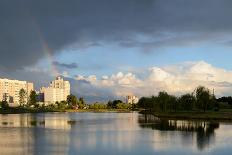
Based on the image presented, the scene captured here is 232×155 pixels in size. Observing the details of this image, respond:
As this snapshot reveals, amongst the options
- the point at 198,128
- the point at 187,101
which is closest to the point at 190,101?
the point at 187,101

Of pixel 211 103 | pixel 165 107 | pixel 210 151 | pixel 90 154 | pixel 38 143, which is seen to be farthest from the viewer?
pixel 165 107

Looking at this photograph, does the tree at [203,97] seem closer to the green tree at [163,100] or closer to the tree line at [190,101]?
→ the tree line at [190,101]

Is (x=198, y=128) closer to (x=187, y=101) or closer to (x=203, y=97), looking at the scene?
(x=203, y=97)

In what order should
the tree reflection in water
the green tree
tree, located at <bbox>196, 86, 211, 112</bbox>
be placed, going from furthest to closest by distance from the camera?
the green tree, tree, located at <bbox>196, 86, 211, 112</bbox>, the tree reflection in water

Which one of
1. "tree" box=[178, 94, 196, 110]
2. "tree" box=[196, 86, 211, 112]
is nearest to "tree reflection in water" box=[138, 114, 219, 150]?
"tree" box=[196, 86, 211, 112]

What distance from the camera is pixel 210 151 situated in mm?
36906

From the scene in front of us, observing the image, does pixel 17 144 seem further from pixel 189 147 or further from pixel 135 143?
pixel 189 147

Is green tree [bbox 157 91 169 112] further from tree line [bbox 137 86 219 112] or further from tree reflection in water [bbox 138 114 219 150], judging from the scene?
tree reflection in water [bbox 138 114 219 150]

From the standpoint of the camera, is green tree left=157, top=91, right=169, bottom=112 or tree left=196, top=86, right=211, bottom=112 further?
green tree left=157, top=91, right=169, bottom=112

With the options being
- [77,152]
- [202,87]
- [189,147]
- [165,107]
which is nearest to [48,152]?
[77,152]

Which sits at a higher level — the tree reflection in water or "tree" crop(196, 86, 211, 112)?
"tree" crop(196, 86, 211, 112)

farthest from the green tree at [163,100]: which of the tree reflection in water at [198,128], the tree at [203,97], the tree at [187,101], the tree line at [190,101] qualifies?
the tree reflection in water at [198,128]

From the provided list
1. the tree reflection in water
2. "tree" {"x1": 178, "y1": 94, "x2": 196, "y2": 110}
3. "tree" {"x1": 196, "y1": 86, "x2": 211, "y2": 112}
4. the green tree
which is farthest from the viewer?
the green tree

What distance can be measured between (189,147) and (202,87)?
8304cm
